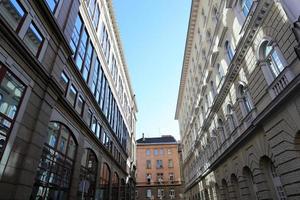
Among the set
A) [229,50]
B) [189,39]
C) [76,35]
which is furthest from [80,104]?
[189,39]

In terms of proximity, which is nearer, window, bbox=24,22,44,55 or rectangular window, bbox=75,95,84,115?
window, bbox=24,22,44,55

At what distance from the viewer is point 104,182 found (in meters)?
21.0

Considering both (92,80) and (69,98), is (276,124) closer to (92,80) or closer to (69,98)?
(69,98)

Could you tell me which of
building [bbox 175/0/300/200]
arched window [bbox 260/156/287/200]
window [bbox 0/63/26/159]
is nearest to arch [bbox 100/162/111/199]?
building [bbox 175/0/300/200]

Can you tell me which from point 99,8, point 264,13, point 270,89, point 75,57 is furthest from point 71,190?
point 99,8

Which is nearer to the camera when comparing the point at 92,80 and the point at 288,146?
the point at 288,146

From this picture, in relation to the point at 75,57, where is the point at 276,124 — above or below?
below

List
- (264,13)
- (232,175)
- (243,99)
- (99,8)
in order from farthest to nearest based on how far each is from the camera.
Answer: (99,8)
(232,175)
(243,99)
(264,13)

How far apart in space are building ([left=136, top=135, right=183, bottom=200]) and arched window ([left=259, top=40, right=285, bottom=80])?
162 ft

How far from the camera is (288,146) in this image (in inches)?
380

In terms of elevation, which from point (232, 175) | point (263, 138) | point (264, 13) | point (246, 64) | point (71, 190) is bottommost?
point (71, 190)

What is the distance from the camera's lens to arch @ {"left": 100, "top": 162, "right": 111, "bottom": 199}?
65.3 ft

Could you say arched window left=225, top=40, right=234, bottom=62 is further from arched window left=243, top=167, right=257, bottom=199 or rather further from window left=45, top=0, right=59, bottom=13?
window left=45, top=0, right=59, bottom=13

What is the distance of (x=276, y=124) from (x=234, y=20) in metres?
8.68
